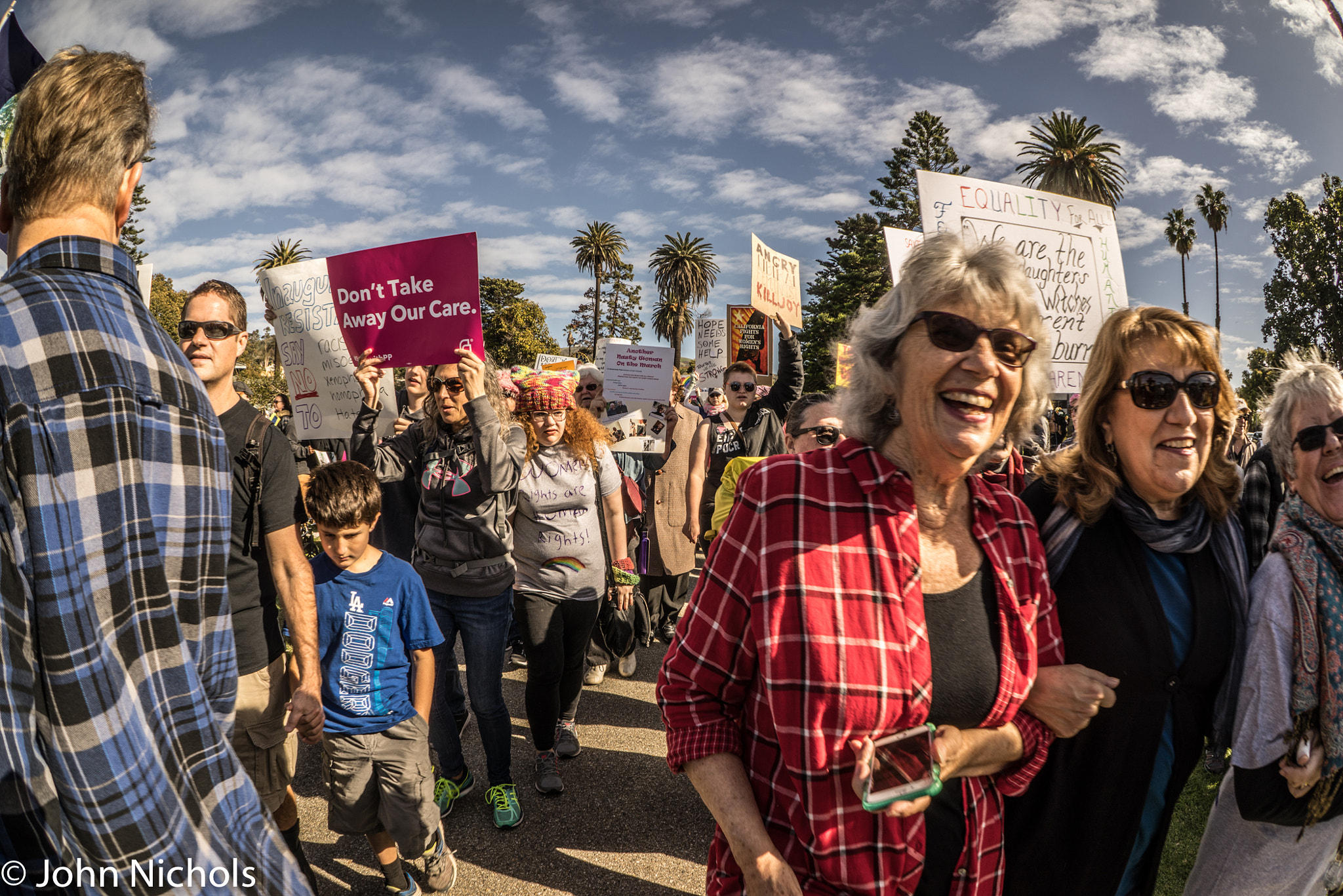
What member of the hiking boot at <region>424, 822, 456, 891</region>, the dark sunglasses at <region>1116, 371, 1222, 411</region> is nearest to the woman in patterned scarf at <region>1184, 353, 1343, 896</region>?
the dark sunglasses at <region>1116, 371, 1222, 411</region>

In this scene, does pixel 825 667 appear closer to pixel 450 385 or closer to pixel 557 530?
pixel 557 530

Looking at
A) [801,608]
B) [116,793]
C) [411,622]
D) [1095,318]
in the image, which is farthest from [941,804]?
[1095,318]

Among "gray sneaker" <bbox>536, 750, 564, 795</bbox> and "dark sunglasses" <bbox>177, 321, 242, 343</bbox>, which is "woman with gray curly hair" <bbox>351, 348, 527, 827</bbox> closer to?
"gray sneaker" <bbox>536, 750, 564, 795</bbox>

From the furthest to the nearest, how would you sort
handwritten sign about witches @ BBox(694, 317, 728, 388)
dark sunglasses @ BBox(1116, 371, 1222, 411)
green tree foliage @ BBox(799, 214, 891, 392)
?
green tree foliage @ BBox(799, 214, 891, 392) → handwritten sign about witches @ BBox(694, 317, 728, 388) → dark sunglasses @ BBox(1116, 371, 1222, 411)

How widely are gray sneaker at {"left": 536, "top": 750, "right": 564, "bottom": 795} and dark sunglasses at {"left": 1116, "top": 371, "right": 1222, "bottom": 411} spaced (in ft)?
10.7

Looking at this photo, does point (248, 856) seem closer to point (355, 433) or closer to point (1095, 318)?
point (355, 433)

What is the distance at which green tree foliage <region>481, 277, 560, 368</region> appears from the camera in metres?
54.0

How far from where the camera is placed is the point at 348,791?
2834 millimetres

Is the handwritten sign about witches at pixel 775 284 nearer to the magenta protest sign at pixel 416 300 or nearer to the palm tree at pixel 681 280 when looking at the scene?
the magenta protest sign at pixel 416 300

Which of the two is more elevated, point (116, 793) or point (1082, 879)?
point (116, 793)

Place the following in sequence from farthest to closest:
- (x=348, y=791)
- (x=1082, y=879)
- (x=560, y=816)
→ 1. (x=560, y=816)
2. (x=348, y=791)
3. (x=1082, y=879)

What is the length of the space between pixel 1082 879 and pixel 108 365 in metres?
2.27

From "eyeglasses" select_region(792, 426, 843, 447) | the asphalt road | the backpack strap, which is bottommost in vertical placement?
the asphalt road

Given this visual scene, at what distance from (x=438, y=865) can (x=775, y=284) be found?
5.29 meters
